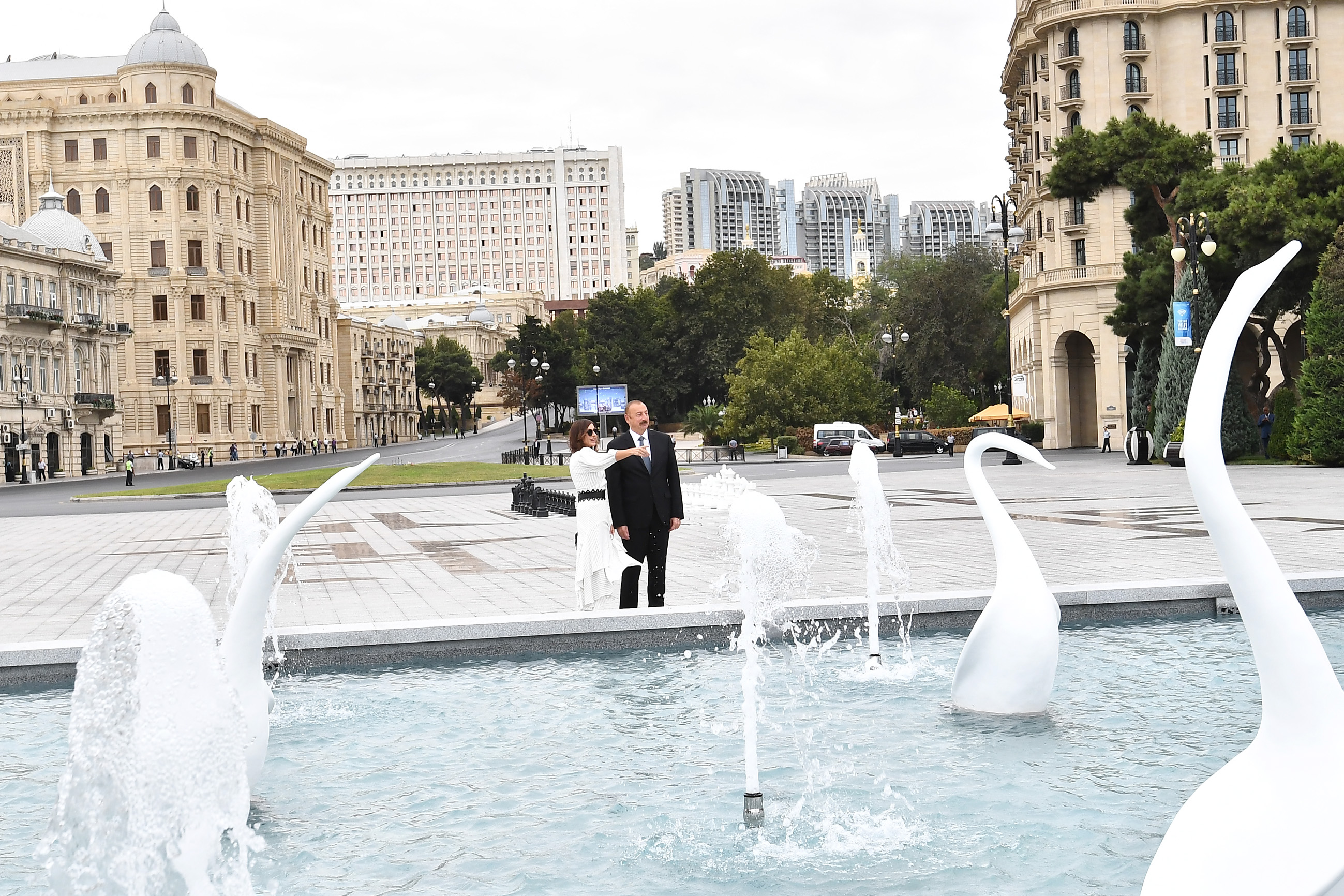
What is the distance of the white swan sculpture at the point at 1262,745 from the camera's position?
11.4ft

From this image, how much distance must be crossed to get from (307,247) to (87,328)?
3116cm

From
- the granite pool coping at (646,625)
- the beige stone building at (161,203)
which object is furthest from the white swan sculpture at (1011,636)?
the beige stone building at (161,203)

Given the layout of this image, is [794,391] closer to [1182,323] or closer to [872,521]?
[1182,323]

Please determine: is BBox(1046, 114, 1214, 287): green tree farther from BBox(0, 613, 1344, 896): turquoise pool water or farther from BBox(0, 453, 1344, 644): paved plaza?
BBox(0, 613, 1344, 896): turquoise pool water

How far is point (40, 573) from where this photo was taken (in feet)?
50.7

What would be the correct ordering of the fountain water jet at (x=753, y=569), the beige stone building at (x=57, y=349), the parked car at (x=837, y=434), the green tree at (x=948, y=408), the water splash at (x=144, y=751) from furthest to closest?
the green tree at (x=948, y=408) < the beige stone building at (x=57, y=349) < the parked car at (x=837, y=434) < the fountain water jet at (x=753, y=569) < the water splash at (x=144, y=751)

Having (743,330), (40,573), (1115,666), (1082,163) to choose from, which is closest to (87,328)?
(743,330)

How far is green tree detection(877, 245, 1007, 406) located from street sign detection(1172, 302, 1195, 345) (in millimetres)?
47194

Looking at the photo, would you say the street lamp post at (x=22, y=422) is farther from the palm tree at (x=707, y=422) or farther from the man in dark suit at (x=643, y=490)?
the man in dark suit at (x=643, y=490)

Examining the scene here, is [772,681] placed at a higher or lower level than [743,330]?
lower

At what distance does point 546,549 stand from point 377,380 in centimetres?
10212

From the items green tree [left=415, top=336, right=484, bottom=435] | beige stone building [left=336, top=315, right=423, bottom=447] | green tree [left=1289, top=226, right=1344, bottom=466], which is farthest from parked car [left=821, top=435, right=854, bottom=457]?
green tree [left=415, top=336, right=484, bottom=435]

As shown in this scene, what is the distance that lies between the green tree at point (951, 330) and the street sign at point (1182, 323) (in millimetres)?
47194

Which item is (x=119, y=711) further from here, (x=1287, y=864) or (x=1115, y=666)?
(x=1115, y=666)
